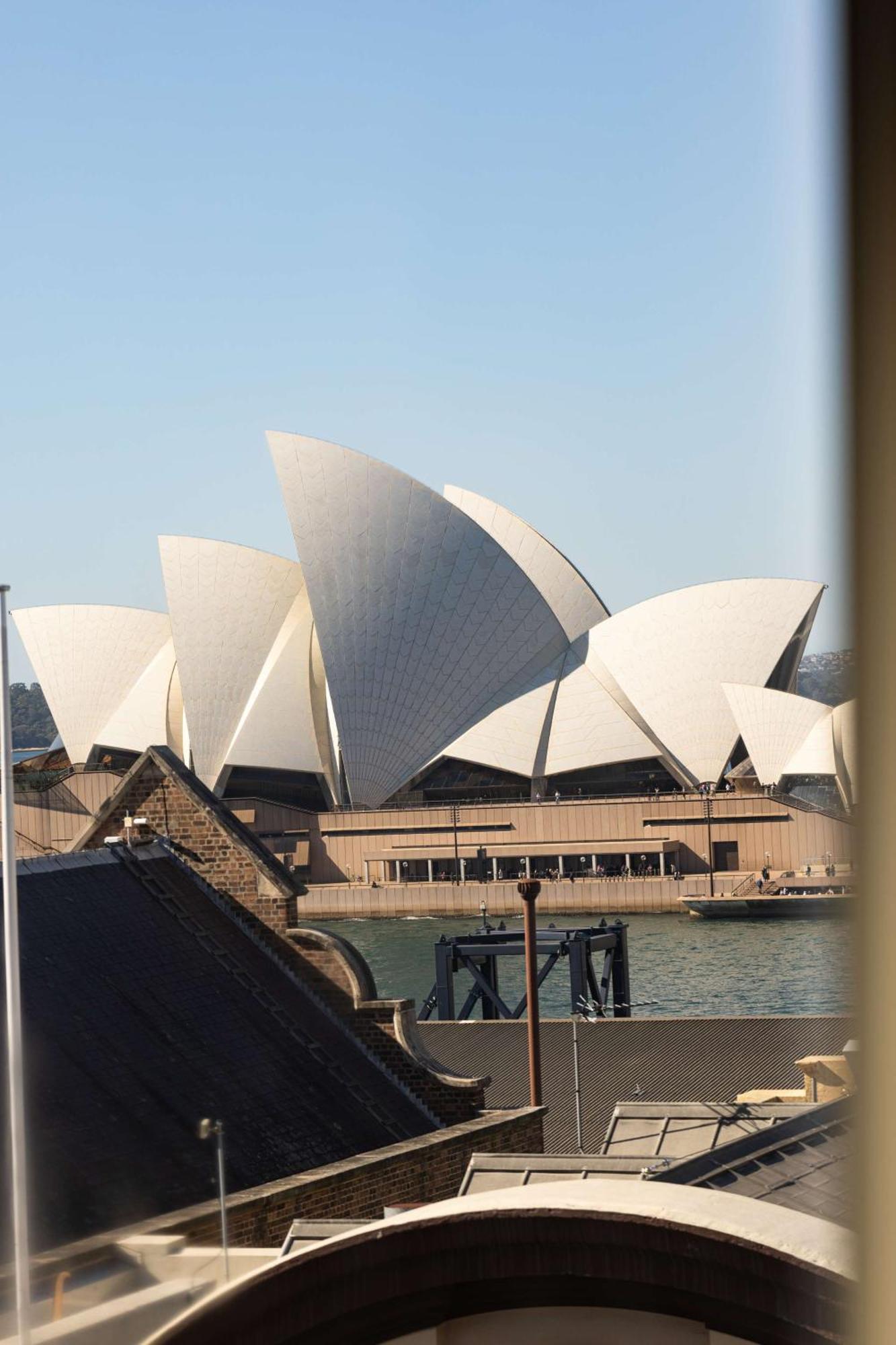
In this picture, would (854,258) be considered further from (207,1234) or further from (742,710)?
(742,710)

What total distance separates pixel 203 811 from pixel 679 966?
18.8 metres

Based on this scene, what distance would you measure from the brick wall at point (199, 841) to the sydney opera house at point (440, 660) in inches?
1217

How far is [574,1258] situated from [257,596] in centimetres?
4064

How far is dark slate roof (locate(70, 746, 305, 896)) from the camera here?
8.00 metres

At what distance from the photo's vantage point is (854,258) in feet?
2.97

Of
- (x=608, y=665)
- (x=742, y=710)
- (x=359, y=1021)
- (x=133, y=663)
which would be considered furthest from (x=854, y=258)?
(x=133, y=663)

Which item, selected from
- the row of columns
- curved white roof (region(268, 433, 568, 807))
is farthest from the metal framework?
curved white roof (region(268, 433, 568, 807))

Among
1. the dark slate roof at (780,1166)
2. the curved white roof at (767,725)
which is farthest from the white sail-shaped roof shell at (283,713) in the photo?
the dark slate roof at (780,1166)

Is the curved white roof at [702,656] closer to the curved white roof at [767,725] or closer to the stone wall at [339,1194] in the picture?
the curved white roof at [767,725]

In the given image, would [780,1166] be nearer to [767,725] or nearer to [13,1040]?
[13,1040]

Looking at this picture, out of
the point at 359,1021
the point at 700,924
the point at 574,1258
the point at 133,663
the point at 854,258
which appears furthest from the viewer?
the point at 133,663

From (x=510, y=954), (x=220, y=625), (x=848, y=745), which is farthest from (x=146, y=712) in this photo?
(x=848, y=745)

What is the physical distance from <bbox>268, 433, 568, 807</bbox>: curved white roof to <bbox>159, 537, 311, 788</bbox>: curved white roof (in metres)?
2.54

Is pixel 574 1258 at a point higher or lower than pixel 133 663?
lower
